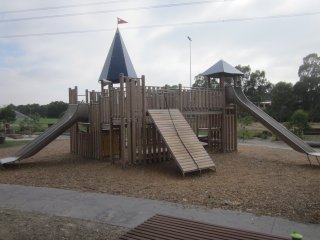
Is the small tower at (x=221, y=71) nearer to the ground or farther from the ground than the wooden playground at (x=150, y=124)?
farther from the ground

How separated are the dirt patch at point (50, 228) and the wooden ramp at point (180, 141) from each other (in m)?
4.85

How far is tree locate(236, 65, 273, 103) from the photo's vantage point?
79500 mm

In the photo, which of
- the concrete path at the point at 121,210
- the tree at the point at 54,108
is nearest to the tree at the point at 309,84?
the concrete path at the point at 121,210

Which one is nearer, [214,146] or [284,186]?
[284,186]

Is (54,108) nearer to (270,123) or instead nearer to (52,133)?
(52,133)

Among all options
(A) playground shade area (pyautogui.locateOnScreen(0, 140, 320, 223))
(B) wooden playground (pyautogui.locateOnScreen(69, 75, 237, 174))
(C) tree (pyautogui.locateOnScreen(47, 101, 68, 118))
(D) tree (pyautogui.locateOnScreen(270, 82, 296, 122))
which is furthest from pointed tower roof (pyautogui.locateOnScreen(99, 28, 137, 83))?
(C) tree (pyautogui.locateOnScreen(47, 101, 68, 118))

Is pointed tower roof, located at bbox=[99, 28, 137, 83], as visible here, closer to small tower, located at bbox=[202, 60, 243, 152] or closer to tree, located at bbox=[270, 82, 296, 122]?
small tower, located at bbox=[202, 60, 243, 152]

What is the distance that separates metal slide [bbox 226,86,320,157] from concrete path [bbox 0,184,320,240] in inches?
301

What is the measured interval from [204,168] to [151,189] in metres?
2.69

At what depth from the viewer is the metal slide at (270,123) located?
1389 centimetres

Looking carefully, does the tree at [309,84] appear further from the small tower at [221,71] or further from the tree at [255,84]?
the small tower at [221,71]

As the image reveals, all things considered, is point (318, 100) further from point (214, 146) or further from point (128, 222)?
point (128, 222)

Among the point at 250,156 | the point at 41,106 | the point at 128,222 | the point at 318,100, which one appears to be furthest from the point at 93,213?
the point at 41,106

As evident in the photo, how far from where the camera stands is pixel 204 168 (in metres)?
11.3
